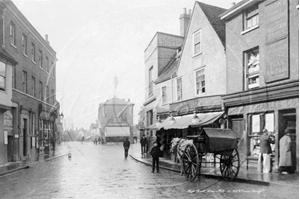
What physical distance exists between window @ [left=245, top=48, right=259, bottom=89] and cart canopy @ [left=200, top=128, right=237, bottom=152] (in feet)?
15.9

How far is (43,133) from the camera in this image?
29.8 metres

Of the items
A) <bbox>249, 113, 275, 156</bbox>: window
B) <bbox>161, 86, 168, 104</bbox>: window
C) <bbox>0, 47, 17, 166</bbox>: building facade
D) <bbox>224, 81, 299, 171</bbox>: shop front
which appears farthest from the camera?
<bbox>161, 86, 168, 104</bbox>: window

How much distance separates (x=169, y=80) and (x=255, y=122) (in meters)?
10.8

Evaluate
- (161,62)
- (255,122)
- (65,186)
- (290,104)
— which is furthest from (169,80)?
(65,186)

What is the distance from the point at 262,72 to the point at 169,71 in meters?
13.2

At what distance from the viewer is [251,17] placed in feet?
52.2

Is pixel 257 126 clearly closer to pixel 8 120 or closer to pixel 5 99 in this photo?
pixel 5 99

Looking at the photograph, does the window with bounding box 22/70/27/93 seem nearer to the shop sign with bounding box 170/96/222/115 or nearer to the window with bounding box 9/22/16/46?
the window with bounding box 9/22/16/46

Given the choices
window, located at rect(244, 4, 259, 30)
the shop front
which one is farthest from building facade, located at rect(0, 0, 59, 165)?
the shop front

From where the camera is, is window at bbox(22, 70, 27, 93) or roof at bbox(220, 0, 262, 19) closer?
roof at bbox(220, 0, 262, 19)

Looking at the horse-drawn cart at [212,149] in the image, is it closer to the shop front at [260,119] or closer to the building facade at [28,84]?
the shop front at [260,119]

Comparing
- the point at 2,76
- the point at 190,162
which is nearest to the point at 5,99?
the point at 2,76

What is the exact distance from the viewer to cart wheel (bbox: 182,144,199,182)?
11.5 m

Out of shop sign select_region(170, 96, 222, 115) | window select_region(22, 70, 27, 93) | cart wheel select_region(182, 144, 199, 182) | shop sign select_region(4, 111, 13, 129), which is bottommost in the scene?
cart wheel select_region(182, 144, 199, 182)
